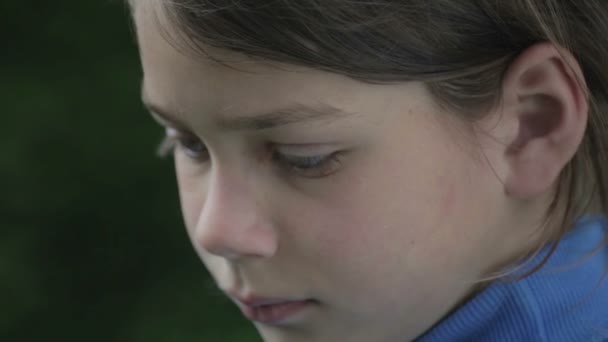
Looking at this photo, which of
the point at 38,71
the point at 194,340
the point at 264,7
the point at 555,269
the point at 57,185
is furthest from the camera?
the point at 38,71

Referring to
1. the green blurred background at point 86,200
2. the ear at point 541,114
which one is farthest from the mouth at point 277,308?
the green blurred background at point 86,200

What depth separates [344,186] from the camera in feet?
4.39

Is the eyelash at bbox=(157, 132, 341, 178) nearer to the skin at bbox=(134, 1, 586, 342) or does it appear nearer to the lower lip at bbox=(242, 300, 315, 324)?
the skin at bbox=(134, 1, 586, 342)

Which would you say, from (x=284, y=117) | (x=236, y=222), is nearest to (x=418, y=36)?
(x=284, y=117)

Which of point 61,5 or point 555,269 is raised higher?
point 61,5

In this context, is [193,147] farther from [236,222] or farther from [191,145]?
[236,222]

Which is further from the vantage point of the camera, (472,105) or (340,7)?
(472,105)

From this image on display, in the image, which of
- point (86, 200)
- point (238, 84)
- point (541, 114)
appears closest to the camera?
point (238, 84)

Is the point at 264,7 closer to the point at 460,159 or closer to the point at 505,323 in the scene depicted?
the point at 460,159

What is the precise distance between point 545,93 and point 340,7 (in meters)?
0.32

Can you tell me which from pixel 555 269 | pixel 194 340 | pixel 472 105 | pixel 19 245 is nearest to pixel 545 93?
pixel 472 105

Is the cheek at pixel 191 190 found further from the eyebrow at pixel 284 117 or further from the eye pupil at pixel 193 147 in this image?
the eyebrow at pixel 284 117

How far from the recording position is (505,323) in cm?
146

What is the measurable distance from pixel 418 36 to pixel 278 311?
1.39 ft
